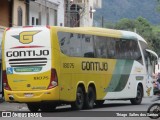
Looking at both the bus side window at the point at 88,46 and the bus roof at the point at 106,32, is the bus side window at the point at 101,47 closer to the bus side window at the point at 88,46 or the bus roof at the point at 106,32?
the bus roof at the point at 106,32

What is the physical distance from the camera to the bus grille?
23.3 m

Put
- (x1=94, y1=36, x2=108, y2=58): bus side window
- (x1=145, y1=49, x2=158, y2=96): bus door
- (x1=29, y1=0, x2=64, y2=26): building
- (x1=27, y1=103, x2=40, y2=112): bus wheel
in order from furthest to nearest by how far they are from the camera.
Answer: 1. (x1=29, y1=0, x2=64, y2=26): building
2. (x1=145, y1=49, x2=158, y2=96): bus door
3. (x1=94, y1=36, x2=108, y2=58): bus side window
4. (x1=27, y1=103, x2=40, y2=112): bus wheel

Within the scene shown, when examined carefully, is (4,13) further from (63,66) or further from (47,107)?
(63,66)

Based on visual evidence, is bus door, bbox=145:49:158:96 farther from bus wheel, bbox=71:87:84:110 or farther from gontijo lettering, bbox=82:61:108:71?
bus wheel, bbox=71:87:84:110

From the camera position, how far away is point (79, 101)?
25.2 meters

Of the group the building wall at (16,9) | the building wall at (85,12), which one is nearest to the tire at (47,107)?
the building wall at (16,9)

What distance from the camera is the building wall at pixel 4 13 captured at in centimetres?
3738

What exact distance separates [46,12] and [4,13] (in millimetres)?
7751

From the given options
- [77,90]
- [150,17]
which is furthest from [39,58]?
[150,17]

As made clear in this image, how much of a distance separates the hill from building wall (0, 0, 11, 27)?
11881 cm

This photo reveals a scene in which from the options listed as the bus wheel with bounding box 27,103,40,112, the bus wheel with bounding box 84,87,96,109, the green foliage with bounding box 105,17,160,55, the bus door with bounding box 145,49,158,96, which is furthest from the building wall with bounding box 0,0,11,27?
the green foliage with bounding box 105,17,160,55

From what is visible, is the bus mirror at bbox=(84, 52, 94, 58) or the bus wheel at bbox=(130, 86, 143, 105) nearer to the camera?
the bus mirror at bbox=(84, 52, 94, 58)

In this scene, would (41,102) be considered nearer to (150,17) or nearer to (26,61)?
(26,61)

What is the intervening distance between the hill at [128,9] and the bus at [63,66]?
12817cm
